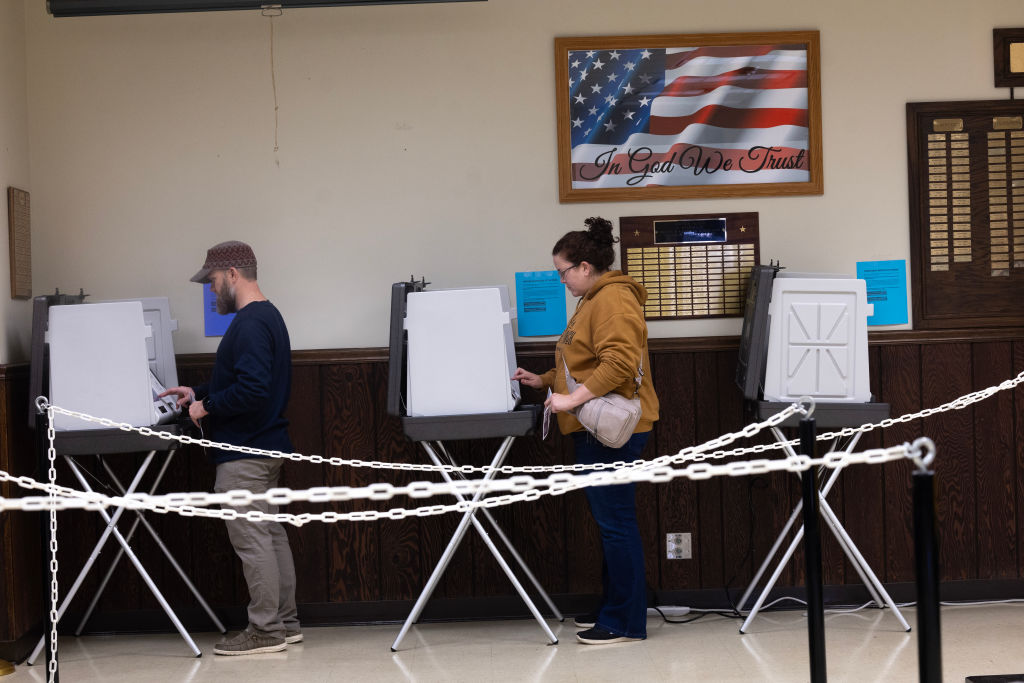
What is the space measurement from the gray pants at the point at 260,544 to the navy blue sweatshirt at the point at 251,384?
0.06m

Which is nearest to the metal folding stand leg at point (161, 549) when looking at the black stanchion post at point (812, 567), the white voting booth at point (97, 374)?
the white voting booth at point (97, 374)

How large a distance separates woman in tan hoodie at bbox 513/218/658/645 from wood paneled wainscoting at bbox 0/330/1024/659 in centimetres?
48

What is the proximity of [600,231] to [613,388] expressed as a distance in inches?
24.3

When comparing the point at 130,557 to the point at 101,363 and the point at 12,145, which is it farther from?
the point at 12,145

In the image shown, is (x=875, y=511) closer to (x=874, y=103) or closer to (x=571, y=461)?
(x=571, y=461)

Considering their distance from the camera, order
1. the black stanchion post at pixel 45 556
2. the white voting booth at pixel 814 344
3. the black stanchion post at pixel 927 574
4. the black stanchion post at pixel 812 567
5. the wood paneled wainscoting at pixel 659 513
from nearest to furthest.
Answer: the black stanchion post at pixel 927 574 < the black stanchion post at pixel 812 567 < the black stanchion post at pixel 45 556 < the white voting booth at pixel 814 344 < the wood paneled wainscoting at pixel 659 513

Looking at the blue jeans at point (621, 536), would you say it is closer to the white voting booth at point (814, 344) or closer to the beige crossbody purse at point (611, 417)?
the beige crossbody purse at point (611, 417)

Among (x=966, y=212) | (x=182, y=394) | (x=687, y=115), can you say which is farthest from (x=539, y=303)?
(x=966, y=212)

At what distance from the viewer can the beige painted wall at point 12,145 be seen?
4.16m

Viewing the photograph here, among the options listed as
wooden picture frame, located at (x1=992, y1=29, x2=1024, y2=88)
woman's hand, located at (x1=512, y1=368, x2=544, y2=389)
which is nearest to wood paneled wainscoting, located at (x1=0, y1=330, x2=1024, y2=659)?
woman's hand, located at (x1=512, y1=368, x2=544, y2=389)

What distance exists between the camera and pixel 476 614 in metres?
4.49

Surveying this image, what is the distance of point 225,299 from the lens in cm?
410

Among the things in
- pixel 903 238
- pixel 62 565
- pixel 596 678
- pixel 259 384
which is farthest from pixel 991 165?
pixel 62 565

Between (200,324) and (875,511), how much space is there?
2.98m
